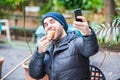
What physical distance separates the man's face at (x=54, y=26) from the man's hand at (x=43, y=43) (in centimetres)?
11

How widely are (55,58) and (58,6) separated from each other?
297 inches

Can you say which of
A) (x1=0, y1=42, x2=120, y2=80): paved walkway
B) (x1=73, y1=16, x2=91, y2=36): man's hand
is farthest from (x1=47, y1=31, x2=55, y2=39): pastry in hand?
(x1=0, y1=42, x2=120, y2=80): paved walkway

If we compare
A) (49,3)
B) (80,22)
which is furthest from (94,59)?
(49,3)

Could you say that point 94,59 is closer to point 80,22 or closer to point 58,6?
point 80,22

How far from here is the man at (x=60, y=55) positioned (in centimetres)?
259

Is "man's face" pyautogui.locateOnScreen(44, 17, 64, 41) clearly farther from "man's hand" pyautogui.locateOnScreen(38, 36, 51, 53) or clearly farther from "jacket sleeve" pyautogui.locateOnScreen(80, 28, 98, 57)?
"jacket sleeve" pyautogui.locateOnScreen(80, 28, 98, 57)

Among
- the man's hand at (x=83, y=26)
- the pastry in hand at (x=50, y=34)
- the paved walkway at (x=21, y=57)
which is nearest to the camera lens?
the man's hand at (x=83, y=26)

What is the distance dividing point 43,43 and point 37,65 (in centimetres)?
26

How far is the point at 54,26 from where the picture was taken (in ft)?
8.78

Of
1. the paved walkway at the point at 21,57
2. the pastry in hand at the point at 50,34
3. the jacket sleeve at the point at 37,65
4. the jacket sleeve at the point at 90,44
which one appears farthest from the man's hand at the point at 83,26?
the paved walkway at the point at 21,57

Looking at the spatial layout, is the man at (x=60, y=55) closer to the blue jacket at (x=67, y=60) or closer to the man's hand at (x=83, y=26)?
the blue jacket at (x=67, y=60)

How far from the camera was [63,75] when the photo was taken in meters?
2.61

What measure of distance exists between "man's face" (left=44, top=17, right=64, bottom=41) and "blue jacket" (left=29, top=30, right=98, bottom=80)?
67 mm

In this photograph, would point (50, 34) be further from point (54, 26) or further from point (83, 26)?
point (83, 26)
